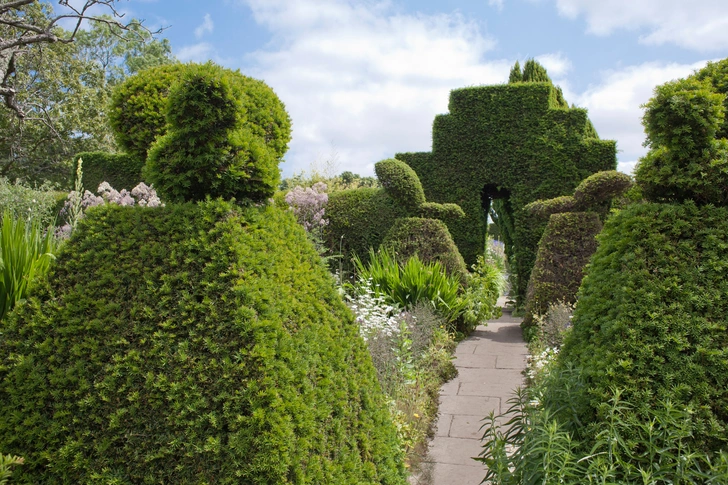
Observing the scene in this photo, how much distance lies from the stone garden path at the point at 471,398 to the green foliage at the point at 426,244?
131 centimetres

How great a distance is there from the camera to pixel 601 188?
28.1 feet

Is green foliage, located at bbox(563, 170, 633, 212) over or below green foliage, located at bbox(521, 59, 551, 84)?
below

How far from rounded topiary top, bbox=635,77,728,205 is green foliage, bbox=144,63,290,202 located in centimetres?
225

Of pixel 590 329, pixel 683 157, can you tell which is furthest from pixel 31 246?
pixel 683 157

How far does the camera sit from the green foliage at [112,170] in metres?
11.3

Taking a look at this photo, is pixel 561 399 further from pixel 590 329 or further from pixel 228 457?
pixel 228 457

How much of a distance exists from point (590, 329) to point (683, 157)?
1.13 m

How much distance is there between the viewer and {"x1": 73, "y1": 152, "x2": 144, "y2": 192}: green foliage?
11320 millimetres

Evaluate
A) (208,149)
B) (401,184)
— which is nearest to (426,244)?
(401,184)

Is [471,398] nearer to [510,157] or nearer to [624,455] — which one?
[624,455]

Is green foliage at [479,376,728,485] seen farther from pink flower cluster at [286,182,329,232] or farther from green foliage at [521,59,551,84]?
green foliage at [521,59,551,84]

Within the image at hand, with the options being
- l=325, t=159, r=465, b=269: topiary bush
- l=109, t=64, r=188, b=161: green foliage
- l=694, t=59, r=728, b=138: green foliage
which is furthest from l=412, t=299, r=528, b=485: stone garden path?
l=109, t=64, r=188, b=161: green foliage

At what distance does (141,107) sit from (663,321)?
642 centimetres

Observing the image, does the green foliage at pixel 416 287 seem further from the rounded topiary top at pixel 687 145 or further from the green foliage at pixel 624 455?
the green foliage at pixel 624 455
